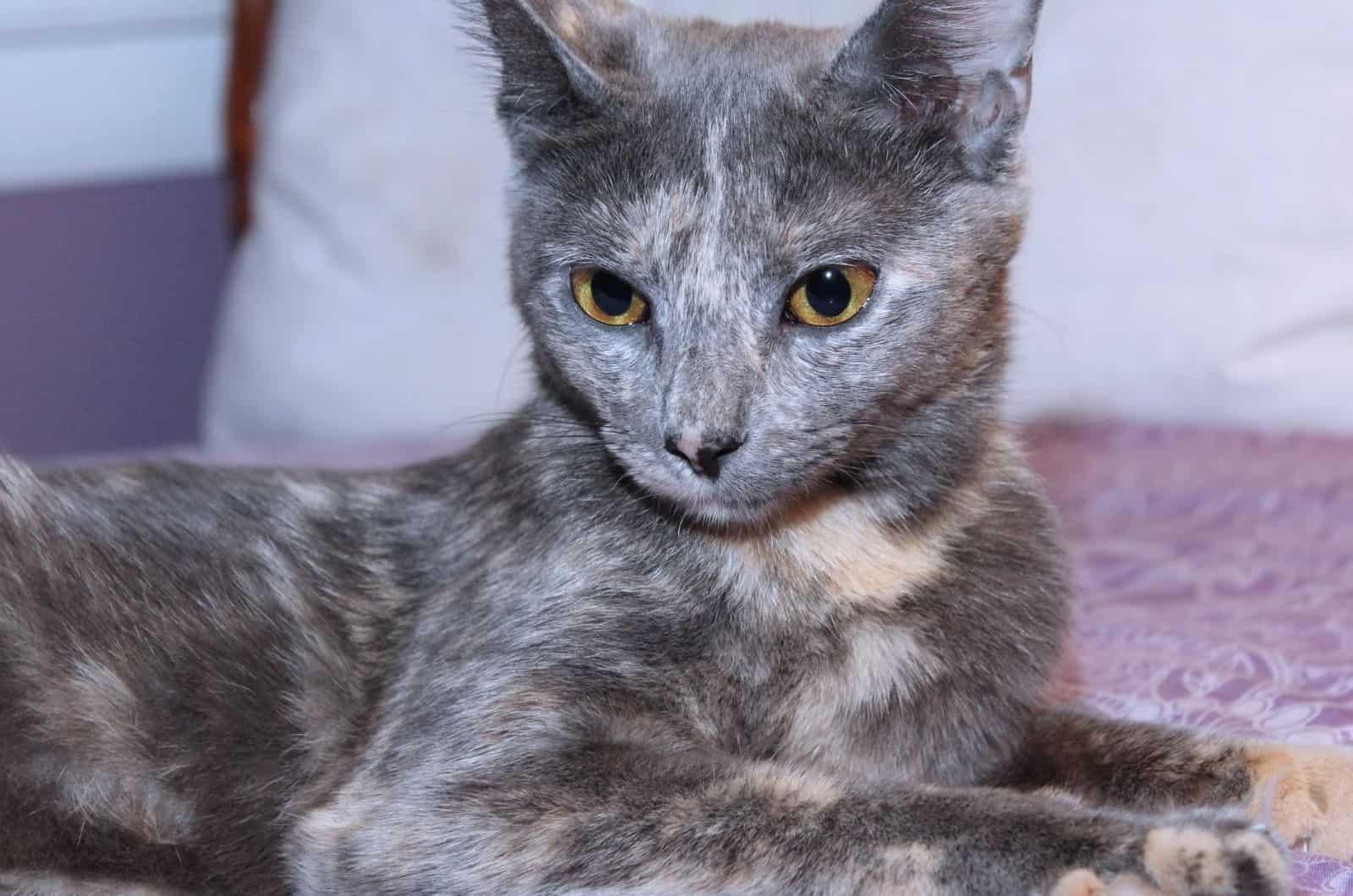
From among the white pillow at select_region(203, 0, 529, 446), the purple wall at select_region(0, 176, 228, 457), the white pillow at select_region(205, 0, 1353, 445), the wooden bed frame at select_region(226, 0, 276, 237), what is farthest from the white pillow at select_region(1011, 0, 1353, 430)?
the purple wall at select_region(0, 176, 228, 457)

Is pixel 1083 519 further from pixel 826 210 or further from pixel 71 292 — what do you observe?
pixel 71 292

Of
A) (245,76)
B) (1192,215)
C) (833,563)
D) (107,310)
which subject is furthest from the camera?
(107,310)

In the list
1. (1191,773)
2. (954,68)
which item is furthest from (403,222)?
(1191,773)

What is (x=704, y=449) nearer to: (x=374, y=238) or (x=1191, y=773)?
(x=1191, y=773)

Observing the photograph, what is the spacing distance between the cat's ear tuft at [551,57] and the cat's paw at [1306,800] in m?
0.80

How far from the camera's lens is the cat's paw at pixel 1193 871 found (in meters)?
0.98

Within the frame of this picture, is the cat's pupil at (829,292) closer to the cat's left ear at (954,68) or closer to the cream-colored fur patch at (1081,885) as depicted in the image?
the cat's left ear at (954,68)

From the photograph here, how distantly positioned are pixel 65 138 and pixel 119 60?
0.20 metres

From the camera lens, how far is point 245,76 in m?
3.04

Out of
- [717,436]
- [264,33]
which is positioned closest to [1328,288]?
[717,436]

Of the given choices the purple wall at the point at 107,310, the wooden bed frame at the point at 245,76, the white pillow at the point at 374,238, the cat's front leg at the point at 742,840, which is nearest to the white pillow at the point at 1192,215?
the white pillow at the point at 374,238

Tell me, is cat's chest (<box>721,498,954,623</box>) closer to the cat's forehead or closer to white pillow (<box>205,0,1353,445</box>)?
the cat's forehead

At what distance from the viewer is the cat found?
1.14 meters

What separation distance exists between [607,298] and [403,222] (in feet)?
5.24
